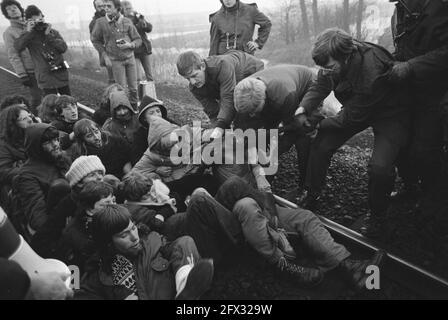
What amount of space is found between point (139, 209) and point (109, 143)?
1.43m

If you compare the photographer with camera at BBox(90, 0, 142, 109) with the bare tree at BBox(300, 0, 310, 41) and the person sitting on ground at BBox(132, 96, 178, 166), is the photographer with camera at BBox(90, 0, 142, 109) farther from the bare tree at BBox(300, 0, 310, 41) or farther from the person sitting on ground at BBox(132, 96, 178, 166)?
the bare tree at BBox(300, 0, 310, 41)

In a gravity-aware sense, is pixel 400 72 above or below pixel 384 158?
above

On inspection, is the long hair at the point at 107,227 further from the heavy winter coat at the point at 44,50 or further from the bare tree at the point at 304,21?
the bare tree at the point at 304,21

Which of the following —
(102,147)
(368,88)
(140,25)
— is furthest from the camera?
(140,25)

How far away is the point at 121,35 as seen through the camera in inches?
261

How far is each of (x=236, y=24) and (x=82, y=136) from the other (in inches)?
114

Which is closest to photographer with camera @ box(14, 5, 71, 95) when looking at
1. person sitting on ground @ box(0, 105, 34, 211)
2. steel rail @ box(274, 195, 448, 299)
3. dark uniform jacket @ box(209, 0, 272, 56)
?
person sitting on ground @ box(0, 105, 34, 211)

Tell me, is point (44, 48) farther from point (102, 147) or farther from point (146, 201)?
point (146, 201)

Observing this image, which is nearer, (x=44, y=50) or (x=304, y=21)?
(x=44, y=50)

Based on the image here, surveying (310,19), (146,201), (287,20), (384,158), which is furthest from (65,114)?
(310,19)

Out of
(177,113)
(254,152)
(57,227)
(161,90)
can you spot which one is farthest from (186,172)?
(161,90)

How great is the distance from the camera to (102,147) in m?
4.09

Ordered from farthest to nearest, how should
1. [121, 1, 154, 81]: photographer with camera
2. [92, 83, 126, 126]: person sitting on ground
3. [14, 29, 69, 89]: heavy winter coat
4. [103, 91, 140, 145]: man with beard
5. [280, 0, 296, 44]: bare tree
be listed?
[280, 0, 296, 44]: bare tree
[121, 1, 154, 81]: photographer with camera
[14, 29, 69, 89]: heavy winter coat
[92, 83, 126, 126]: person sitting on ground
[103, 91, 140, 145]: man with beard

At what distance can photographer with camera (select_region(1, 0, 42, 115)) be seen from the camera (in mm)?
6383
